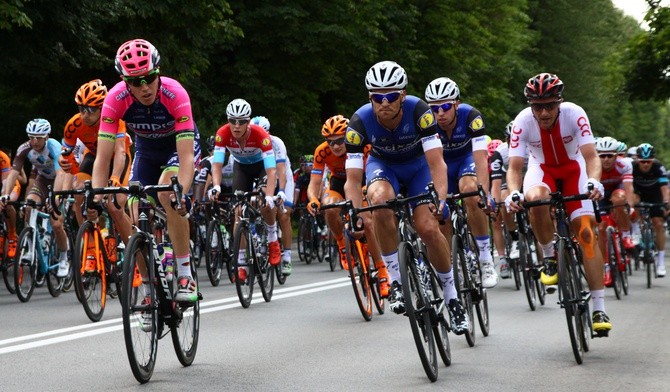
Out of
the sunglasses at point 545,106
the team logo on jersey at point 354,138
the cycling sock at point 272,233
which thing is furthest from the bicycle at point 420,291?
the cycling sock at point 272,233

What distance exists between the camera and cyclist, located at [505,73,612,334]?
31.5ft

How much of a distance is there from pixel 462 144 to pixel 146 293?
548 centimetres

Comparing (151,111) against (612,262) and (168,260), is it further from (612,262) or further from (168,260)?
(612,262)

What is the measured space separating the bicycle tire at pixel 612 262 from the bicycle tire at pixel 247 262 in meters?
4.41

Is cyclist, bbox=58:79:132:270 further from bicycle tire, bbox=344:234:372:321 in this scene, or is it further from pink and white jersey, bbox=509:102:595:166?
pink and white jersey, bbox=509:102:595:166

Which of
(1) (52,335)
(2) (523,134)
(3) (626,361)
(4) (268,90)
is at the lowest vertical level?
(3) (626,361)

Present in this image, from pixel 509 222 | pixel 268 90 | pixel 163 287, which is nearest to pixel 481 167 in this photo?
pixel 509 222

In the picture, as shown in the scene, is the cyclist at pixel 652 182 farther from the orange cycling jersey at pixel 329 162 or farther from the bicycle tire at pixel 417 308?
the bicycle tire at pixel 417 308

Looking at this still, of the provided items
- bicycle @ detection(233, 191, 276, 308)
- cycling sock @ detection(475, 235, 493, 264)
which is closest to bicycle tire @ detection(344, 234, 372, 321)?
cycling sock @ detection(475, 235, 493, 264)

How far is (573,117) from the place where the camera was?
9.83m

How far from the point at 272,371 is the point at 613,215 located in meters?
9.44

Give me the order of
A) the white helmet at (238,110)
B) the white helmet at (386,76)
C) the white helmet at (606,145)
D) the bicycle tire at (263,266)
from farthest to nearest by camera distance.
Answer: the white helmet at (606,145)
the white helmet at (238,110)
the bicycle tire at (263,266)
the white helmet at (386,76)

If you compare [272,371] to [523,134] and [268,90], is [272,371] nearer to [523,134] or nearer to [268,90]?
[523,134]

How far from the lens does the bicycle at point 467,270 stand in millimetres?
9812
